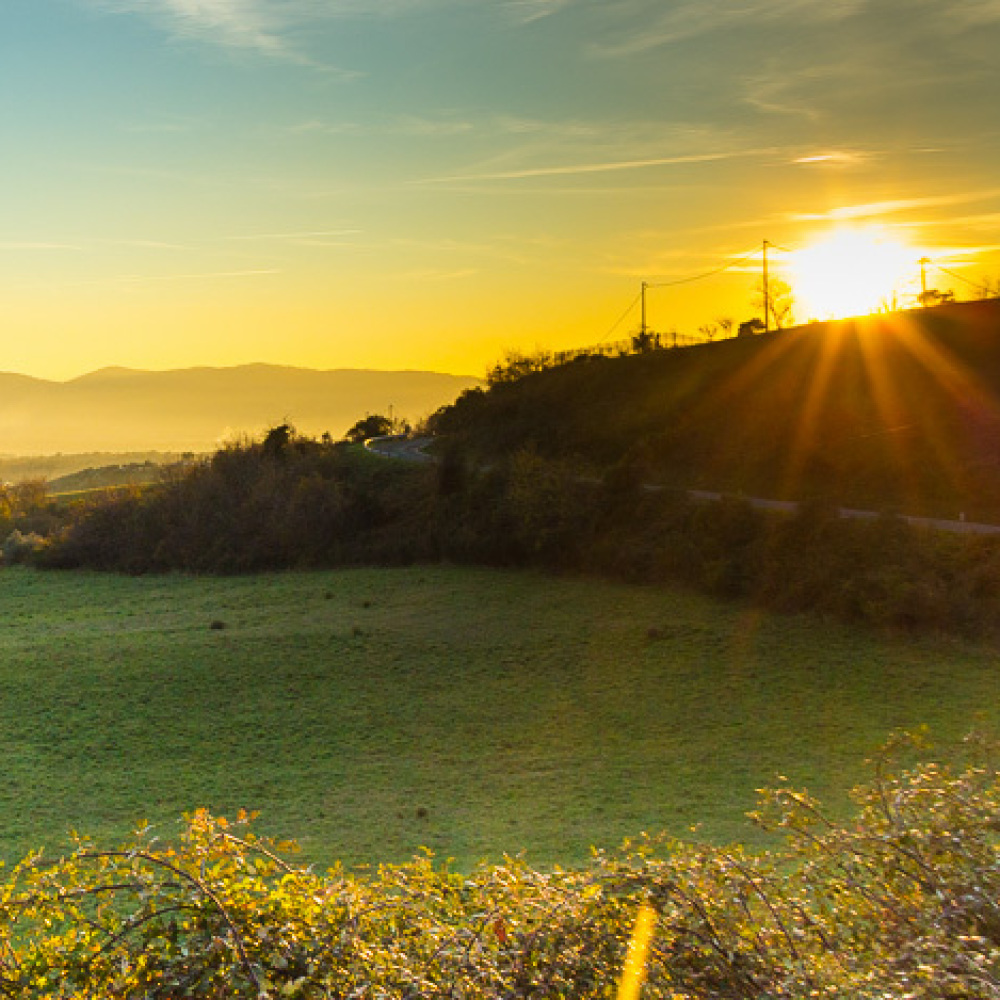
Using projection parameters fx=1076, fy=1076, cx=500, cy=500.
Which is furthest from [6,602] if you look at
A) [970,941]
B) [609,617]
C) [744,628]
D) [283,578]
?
[970,941]

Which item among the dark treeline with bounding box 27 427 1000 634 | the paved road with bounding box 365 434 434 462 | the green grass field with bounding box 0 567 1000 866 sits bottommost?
the green grass field with bounding box 0 567 1000 866

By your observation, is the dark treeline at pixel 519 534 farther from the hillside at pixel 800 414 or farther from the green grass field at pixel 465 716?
the hillside at pixel 800 414

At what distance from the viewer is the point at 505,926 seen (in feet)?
17.6

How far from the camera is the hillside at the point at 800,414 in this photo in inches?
1120

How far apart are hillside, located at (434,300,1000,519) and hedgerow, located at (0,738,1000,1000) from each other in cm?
1984

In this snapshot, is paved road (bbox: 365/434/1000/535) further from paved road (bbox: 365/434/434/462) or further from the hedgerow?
the hedgerow

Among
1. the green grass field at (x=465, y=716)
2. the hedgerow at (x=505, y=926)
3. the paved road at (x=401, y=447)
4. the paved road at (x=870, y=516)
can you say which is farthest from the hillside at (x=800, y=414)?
the hedgerow at (x=505, y=926)

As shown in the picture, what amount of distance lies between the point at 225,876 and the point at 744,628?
16205 millimetres

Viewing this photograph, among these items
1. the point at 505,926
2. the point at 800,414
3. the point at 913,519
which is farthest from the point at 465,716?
the point at 800,414

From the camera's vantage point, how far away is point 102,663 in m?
22.3

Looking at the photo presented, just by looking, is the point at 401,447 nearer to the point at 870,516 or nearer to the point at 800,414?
the point at 800,414

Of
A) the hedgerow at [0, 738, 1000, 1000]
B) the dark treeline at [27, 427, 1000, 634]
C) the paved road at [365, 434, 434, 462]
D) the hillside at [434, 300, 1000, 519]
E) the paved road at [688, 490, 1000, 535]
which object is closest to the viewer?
the hedgerow at [0, 738, 1000, 1000]

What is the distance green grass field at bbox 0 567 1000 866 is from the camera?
13242 millimetres

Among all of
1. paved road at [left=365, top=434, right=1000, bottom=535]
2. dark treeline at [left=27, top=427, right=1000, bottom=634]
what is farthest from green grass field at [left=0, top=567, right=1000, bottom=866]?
paved road at [left=365, top=434, right=1000, bottom=535]
